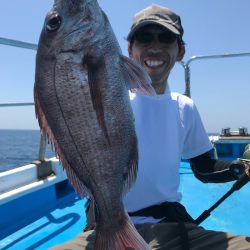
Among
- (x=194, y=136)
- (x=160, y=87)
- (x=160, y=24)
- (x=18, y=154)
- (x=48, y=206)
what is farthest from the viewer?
(x=18, y=154)

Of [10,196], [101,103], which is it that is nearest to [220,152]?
[10,196]

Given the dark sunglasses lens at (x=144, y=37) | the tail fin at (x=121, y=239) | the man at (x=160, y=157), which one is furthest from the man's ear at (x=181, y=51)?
the tail fin at (x=121, y=239)

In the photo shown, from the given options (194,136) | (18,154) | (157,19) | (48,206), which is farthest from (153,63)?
(18,154)

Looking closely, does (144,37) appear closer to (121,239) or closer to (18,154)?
(121,239)

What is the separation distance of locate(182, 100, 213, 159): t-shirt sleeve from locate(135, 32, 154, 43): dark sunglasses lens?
712mm

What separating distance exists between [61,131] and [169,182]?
1396 mm

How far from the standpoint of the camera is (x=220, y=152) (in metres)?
7.80

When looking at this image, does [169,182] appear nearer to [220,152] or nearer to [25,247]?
[25,247]

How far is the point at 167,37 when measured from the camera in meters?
2.72

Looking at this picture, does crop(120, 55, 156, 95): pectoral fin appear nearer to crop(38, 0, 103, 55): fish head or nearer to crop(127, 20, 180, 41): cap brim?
crop(38, 0, 103, 55): fish head

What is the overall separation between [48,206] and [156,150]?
9.22 feet

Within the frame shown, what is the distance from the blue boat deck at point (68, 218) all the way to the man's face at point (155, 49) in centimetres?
227

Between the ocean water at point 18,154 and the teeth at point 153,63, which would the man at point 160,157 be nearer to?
the teeth at point 153,63

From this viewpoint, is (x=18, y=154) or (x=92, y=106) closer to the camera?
(x=92, y=106)
